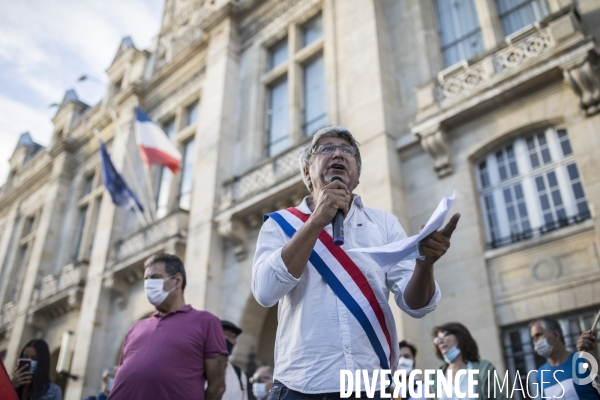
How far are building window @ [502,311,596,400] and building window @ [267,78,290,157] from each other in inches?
278

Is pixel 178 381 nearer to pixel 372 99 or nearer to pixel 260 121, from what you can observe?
pixel 372 99

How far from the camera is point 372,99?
9.94 m

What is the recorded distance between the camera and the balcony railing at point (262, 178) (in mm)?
10990

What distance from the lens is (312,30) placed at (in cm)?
1365

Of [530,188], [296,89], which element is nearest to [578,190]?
[530,188]

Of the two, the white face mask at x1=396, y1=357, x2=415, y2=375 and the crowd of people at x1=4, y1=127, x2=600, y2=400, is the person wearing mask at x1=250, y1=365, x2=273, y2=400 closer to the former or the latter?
the white face mask at x1=396, y1=357, x2=415, y2=375

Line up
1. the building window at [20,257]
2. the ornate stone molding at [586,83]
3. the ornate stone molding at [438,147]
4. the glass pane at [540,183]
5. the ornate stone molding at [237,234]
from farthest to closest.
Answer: the building window at [20,257]
the ornate stone molding at [237,234]
the ornate stone molding at [438,147]
the glass pane at [540,183]
the ornate stone molding at [586,83]

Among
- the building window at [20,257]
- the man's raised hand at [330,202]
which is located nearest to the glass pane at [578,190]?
the man's raised hand at [330,202]

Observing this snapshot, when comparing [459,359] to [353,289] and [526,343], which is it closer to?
[526,343]

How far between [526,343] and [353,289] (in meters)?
6.03

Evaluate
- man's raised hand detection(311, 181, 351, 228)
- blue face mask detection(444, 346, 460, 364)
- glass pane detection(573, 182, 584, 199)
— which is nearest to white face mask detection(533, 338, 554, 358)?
blue face mask detection(444, 346, 460, 364)

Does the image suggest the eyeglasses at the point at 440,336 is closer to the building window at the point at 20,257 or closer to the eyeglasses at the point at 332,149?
the eyeglasses at the point at 332,149

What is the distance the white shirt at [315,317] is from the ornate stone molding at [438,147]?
6762mm

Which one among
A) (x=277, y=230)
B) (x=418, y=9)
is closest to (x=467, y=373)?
(x=277, y=230)
